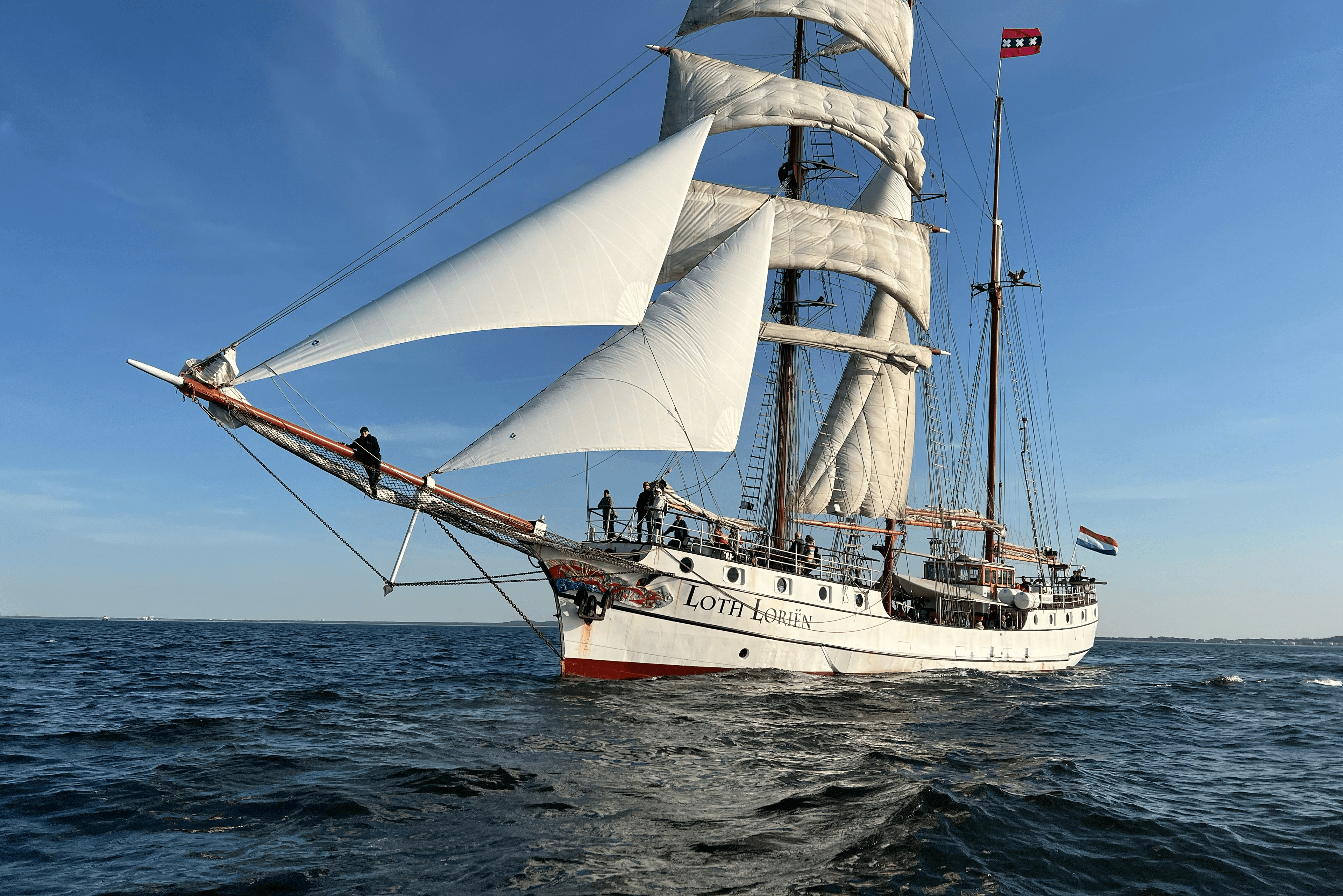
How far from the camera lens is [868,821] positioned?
8.98m

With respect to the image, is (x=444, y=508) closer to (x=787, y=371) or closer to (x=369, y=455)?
(x=369, y=455)

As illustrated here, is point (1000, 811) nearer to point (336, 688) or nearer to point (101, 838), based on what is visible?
point (101, 838)

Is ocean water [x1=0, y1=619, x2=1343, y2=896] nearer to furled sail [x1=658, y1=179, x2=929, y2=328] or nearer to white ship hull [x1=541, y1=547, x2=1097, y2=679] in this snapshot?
white ship hull [x1=541, y1=547, x2=1097, y2=679]

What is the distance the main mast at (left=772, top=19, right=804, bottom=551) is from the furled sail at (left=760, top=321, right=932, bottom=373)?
760mm

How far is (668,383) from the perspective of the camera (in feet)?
65.7

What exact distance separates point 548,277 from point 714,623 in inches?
418

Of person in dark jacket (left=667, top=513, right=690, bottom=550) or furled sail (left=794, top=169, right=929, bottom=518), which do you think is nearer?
person in dark jacket (left=667, top=513, right=690, bottom=550)

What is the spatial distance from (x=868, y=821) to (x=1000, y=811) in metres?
1.88

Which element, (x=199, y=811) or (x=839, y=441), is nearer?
(x=199, y=811)

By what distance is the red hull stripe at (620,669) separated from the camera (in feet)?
66.9

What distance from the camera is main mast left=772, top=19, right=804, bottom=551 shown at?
28.5 m

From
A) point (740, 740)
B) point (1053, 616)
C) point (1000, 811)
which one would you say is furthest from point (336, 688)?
point (1053, 616)

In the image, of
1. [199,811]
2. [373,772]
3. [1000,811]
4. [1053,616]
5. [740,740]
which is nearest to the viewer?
[199,811]

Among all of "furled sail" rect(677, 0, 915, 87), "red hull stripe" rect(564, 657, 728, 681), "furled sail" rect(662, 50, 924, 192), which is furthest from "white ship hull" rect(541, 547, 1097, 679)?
"furled sail" rect(677, 0, 915, 87)
